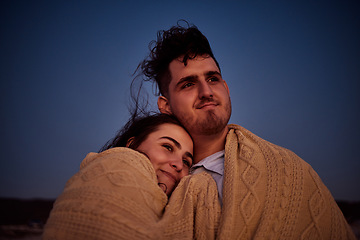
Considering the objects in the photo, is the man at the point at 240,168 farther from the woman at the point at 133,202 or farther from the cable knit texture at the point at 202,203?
the woman at the point at 133,202

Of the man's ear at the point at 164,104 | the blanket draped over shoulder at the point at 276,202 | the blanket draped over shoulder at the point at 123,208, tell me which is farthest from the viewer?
the man's ear at the point at 164,104

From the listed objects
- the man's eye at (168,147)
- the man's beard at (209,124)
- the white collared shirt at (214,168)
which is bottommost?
the white collared shirt at (214,168)

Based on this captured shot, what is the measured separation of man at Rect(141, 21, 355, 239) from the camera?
1297 millimetres

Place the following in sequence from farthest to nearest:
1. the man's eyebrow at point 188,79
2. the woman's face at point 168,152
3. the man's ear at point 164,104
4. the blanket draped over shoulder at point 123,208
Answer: the man's ear at point 164,104
the man's eyebrow at point 188,79
the woman's face at point 168,152
the blanket draped over shoulder at point 123,208

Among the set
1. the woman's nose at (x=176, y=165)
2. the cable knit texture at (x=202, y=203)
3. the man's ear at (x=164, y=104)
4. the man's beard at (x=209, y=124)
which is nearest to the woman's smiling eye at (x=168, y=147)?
the woman's nose at (x=176, y=165)

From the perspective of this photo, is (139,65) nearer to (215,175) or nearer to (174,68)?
(174,68)

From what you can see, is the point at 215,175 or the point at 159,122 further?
the point at 159,122

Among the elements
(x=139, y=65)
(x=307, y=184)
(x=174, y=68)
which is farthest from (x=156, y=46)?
(x=307, y=184)

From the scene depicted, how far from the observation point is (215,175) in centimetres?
178

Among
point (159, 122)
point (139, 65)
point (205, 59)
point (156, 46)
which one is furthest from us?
point (139, 65)

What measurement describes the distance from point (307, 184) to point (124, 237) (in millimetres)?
1334

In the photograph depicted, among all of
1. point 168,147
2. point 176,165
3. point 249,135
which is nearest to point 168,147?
point 168,147

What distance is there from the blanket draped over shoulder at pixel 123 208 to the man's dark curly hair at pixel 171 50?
1.56m

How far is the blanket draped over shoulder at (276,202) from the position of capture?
4.18 feet
